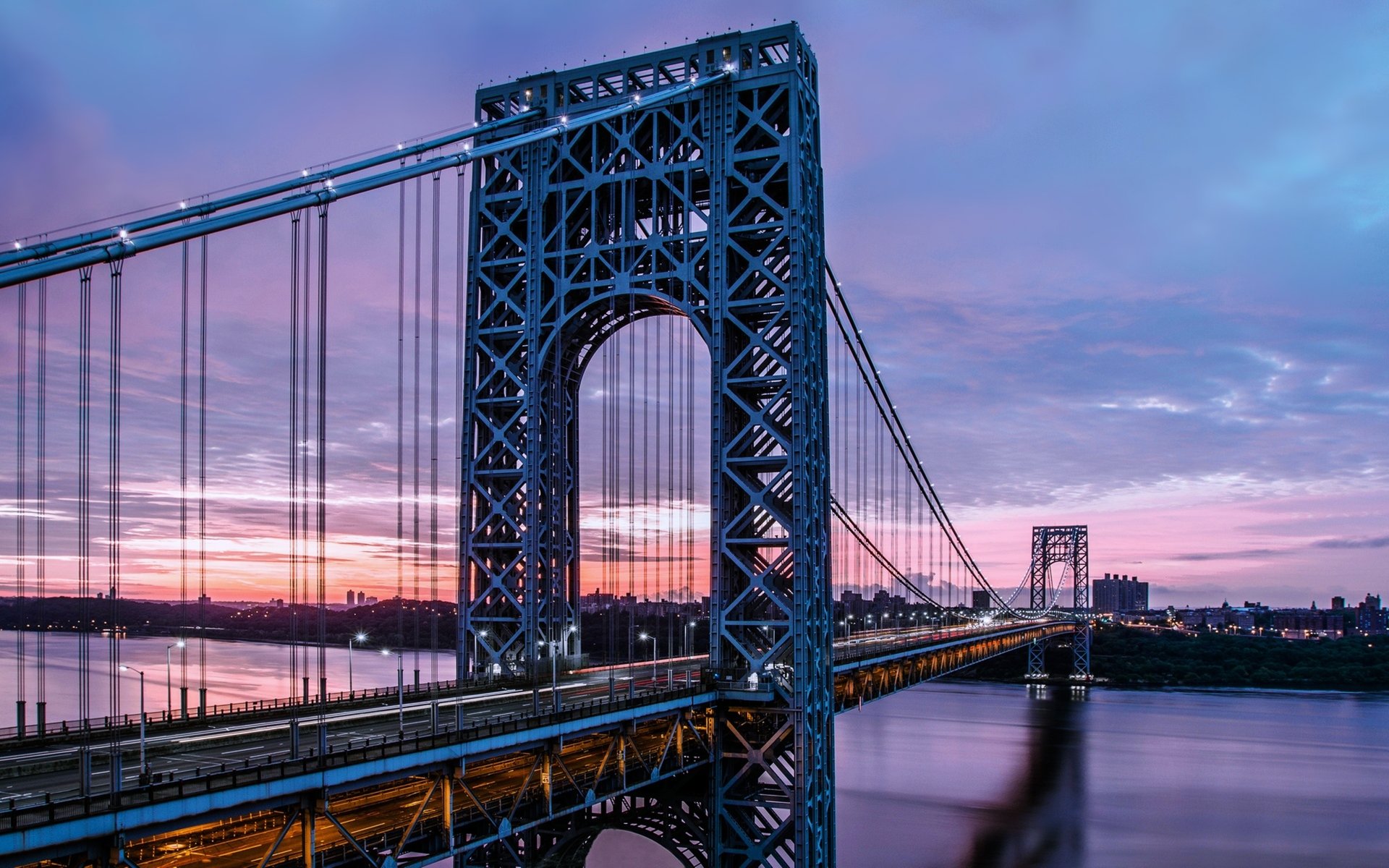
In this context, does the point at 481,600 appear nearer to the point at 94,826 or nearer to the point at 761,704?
the point at 761,704

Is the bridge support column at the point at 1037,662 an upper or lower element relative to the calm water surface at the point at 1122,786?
lower

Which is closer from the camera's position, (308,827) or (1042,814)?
(308,827)

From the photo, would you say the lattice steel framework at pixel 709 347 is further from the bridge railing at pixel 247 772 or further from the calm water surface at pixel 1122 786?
the calm water surface at pixel 1122 786

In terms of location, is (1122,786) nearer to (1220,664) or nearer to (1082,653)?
(1082,653)

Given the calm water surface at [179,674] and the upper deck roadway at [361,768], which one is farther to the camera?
the calm water surface at [179,674]

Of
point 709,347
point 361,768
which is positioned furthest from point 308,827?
point 709,347

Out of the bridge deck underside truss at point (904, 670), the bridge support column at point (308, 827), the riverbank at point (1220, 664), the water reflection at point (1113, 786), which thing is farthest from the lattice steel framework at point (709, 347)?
the riverbank at point (1220, 664)
